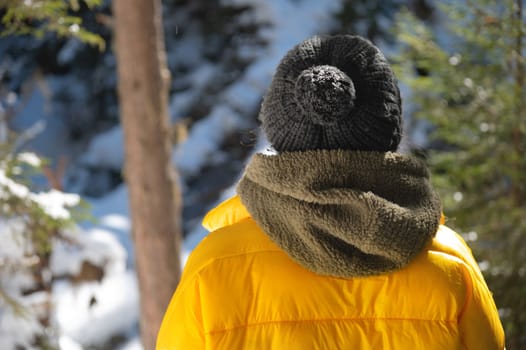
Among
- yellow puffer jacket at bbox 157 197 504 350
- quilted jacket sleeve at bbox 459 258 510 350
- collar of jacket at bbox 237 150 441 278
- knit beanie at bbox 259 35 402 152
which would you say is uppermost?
knit beanie at bbox 259 35 402 152

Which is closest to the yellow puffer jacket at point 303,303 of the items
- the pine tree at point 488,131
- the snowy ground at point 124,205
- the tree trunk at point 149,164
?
the pine tree at point 488,131

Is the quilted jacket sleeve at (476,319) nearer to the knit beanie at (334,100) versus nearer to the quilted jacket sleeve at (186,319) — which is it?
the knit beanie at (334,100)

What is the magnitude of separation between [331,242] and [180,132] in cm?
452

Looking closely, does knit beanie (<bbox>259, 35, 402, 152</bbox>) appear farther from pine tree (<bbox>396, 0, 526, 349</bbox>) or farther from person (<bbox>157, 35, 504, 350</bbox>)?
pine tree (<bbox>396, 0, 526, 349</bbox>)

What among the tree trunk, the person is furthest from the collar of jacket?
the tree trunk

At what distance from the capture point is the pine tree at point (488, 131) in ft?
13.2

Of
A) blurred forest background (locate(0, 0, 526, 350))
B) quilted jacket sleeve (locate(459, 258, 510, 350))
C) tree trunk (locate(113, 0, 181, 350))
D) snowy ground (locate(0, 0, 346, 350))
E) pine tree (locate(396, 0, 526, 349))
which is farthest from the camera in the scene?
snowy ground (locate(0, 0, 346, 350))

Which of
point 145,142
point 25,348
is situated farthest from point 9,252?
point 145,142

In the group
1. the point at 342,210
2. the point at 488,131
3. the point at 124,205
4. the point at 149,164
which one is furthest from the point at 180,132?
the point at 124,205

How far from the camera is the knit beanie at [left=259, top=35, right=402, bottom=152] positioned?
1229 mm

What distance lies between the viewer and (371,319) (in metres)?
1.31

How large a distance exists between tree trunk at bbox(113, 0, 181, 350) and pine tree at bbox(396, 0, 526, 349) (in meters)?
1.97

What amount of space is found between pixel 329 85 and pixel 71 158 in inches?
421

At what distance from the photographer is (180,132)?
567 centimetres
